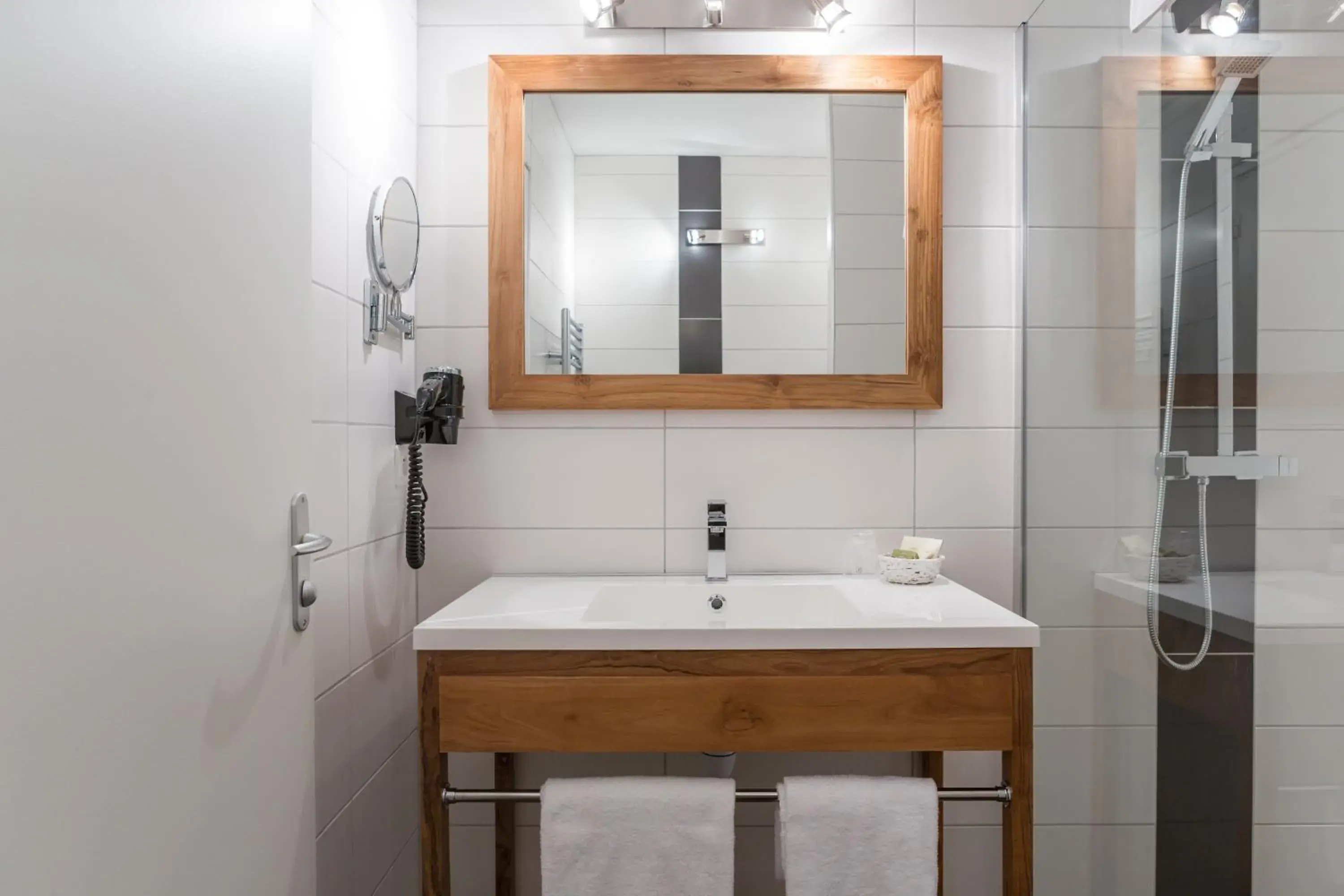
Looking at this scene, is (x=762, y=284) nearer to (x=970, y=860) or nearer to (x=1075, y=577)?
(x=1075, y=577)

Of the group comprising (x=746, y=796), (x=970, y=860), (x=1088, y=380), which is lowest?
(x=970, y=860)

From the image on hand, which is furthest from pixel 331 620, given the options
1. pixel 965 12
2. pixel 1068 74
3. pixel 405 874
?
pixel 965 12

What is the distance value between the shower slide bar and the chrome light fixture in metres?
1.54

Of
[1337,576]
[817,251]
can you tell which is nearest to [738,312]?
[817,251]

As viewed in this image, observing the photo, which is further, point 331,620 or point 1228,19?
point 331,620

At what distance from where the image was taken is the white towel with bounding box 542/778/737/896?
122 cm

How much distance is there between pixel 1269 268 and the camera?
98cm

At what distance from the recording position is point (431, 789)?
1270mm

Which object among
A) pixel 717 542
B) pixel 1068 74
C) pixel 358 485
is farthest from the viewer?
pixel 717 542

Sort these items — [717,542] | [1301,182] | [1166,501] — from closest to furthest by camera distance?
[1301,182] < [1166,501] < [717,542]

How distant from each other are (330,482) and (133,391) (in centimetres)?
59

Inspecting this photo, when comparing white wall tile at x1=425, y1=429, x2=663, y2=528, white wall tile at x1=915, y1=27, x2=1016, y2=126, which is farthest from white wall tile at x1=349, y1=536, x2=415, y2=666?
white wall tile at x1=915, y1=27, x2=1016, y2=126

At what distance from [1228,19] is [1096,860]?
1439mm

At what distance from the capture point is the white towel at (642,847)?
1.22m
